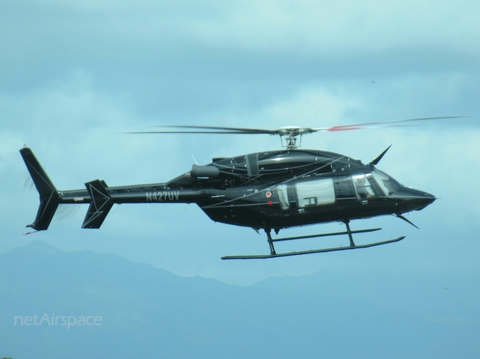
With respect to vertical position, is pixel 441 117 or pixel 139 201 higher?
pixel 441 117

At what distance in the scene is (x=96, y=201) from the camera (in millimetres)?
37500

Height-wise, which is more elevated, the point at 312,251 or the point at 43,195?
the point at 43,195

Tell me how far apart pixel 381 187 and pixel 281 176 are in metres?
3.94

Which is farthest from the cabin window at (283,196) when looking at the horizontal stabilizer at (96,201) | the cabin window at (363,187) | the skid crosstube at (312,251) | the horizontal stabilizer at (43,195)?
the horizontal stabilizer at (43,195)

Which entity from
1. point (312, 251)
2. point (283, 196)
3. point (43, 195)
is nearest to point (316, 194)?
point (283, 196)

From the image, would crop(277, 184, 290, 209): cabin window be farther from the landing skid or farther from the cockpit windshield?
the cockpit windshield

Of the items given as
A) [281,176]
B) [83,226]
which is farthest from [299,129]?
[83,226]

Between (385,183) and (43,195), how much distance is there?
13876 millimetres

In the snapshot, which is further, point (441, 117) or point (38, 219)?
point (38, 219)

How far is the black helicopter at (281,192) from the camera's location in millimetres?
36500

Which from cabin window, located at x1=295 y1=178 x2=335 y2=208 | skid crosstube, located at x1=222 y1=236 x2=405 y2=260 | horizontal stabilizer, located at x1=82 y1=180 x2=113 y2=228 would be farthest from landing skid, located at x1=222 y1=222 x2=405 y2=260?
horizontal stabilizer, located at x1=82 y1=180 x2=113 y2=228

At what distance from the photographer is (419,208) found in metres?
37.4

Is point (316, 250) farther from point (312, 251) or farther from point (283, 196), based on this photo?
point (283, 196)

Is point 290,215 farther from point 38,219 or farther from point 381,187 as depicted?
point 38,219
